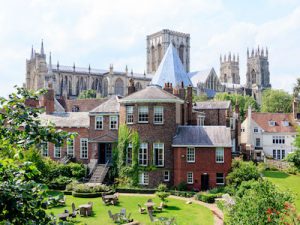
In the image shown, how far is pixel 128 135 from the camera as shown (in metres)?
39.5

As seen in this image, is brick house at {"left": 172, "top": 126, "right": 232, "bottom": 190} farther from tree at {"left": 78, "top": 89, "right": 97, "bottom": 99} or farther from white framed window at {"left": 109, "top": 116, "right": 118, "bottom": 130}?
tree at {"left": 78, "top": 89, "right": 97, "bottom": 99}

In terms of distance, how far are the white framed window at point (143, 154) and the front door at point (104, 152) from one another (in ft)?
17.5

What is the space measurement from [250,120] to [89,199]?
3802cm

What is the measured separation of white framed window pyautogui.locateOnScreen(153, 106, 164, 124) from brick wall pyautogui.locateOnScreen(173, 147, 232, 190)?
Answer: 323 cm

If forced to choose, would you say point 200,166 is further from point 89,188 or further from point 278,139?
point 278,139

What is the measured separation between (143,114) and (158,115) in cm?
148

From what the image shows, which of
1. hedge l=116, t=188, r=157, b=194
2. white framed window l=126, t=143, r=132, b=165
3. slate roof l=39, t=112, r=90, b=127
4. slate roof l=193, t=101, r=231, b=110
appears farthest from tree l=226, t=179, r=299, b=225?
slate roof l=193, t=101, r=231, b=110

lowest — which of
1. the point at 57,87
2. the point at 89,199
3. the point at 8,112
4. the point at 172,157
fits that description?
the point at 89,199

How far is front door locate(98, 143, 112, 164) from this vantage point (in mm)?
43188

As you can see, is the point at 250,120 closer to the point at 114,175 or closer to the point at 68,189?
the point at 114,175

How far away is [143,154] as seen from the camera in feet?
128

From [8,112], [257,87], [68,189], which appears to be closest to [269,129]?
[68,189]

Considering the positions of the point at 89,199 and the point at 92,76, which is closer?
the point at 89,199

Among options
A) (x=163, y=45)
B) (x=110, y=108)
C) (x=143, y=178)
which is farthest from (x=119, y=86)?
(x=143, y=178)
